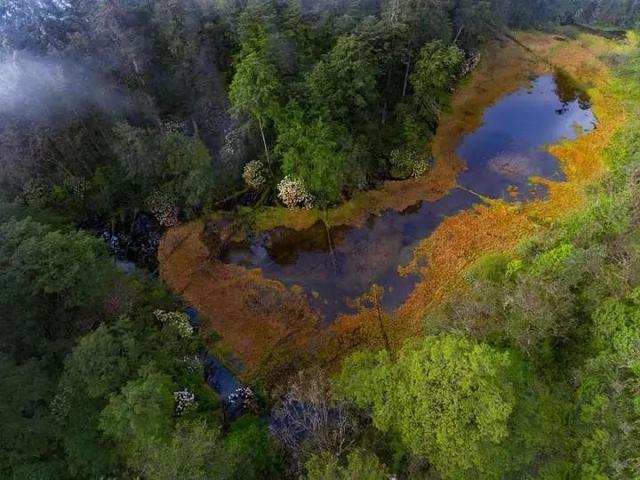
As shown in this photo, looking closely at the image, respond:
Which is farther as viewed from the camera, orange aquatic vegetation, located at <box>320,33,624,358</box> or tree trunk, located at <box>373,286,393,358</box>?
orange aquatic vegetation, located at <box>320,33,624,358</box>

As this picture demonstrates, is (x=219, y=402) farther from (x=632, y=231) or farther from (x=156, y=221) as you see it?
(x=632, y=231)

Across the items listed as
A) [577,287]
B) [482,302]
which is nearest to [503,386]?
[482,302]

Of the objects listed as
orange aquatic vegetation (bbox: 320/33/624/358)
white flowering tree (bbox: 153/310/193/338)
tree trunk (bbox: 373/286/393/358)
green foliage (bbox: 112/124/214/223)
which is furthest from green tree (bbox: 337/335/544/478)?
green foliage (bbox: 112/124/214/223)

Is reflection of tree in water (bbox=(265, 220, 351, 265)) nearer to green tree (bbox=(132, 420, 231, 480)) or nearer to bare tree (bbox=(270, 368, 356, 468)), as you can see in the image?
bare tree (bbox=(270, 368, 356, 468))

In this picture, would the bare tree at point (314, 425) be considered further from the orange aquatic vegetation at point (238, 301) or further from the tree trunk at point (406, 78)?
the tree trunk at point (406, 78)

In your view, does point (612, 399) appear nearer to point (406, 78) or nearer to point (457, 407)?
point (457, 407)

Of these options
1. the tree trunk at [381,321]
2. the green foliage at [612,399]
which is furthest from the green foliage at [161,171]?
the green foliage at [612,399]
